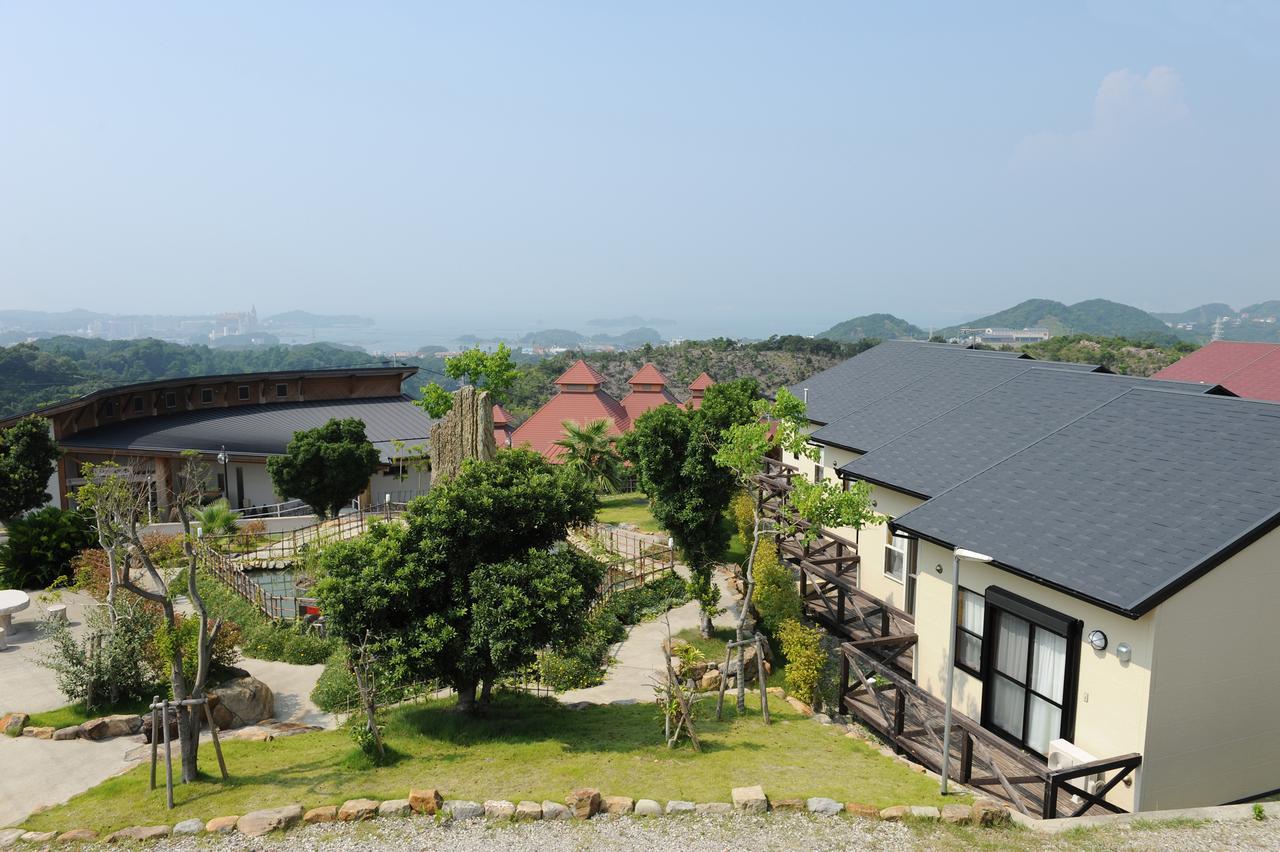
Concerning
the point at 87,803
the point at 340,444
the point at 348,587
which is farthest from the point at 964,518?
the point at 340,444

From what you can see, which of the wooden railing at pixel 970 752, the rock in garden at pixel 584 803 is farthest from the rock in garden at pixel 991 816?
the rock in garden at pixel 584 803

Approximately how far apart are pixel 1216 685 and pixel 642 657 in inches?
450

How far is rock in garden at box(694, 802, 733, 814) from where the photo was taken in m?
9.59

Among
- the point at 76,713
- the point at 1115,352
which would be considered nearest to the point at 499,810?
the point at 76,713

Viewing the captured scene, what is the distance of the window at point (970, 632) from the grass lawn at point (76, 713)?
1441cm

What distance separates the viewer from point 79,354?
152250 mm

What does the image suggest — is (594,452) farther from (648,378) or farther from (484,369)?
(648,378)

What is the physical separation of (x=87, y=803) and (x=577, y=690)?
335 inches

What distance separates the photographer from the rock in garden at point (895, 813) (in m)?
9.18

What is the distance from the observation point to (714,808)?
31.6 ft

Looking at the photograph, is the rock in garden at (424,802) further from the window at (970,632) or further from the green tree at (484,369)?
the green tree at (484,369)

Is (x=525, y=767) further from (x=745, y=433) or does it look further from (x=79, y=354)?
(x=79, y=354)

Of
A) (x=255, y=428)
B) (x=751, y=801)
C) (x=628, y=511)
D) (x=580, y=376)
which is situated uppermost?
(x=580, y=376)

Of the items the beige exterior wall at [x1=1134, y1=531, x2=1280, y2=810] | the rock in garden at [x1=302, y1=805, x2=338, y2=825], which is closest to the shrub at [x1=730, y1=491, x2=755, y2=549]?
the beige exterior wall at [x1=1134, y1=531, x2=1280, y2=810]
